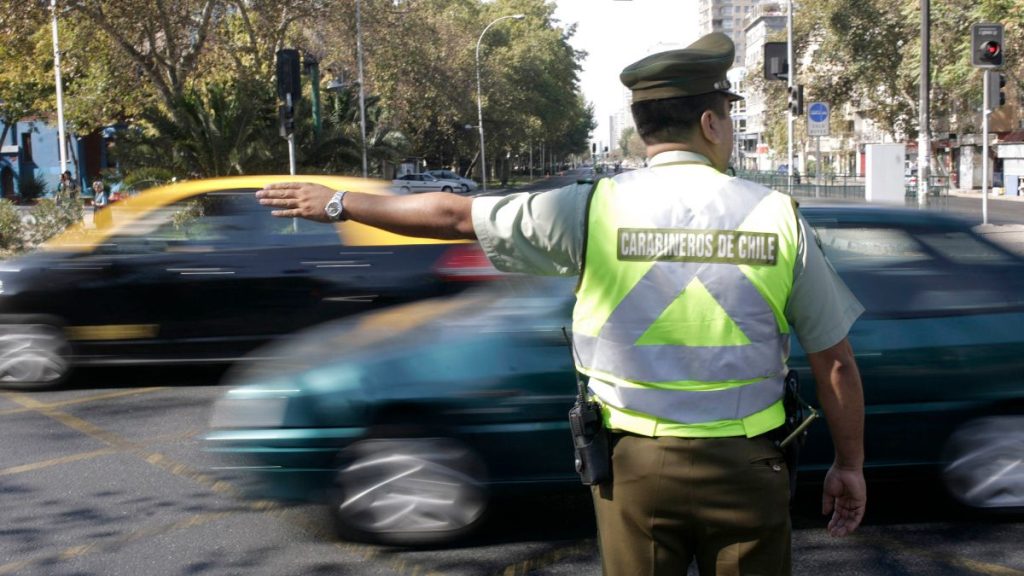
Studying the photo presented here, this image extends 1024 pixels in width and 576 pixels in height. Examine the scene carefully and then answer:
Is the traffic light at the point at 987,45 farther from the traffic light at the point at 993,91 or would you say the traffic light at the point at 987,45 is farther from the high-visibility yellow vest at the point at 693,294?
the high-visibility yellow vest at the point at 693,294

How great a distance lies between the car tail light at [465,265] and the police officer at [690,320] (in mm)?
3449

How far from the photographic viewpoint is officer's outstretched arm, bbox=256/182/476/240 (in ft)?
8.08

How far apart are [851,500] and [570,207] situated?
936 millimetres

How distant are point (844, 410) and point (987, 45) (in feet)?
58.7

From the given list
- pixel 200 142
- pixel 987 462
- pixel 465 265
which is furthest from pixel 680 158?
pixel 200 142

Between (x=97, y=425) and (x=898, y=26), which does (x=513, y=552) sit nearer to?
(x=97, y=425)

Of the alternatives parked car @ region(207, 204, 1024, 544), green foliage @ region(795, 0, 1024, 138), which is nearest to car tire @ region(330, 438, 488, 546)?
parked car @ region(207, 204, 1024, 544)

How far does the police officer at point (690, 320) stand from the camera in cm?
226

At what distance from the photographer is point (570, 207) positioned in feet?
7.73

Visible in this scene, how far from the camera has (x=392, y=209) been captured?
250 cm

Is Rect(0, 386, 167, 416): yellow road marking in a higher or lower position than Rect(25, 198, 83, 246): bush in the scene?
lower

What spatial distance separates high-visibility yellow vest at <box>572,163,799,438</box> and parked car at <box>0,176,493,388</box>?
566cm

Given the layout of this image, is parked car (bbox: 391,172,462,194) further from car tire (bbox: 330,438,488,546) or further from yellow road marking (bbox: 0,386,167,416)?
car tire (bbox: 330,438,488,546)

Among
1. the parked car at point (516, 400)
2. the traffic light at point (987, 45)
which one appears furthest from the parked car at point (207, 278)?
the traffic light at point (987, 45)
